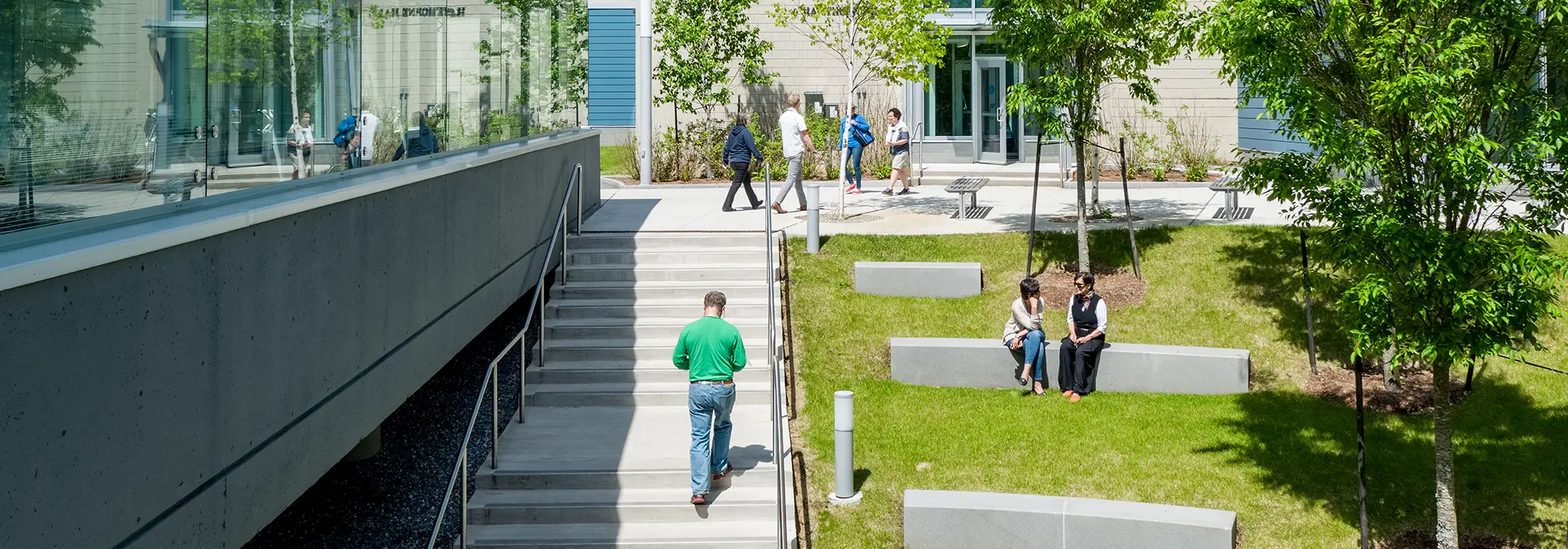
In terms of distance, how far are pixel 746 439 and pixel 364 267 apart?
432cm

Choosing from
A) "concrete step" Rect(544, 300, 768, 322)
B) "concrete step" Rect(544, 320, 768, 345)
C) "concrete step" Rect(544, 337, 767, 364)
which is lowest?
"concrete step" Rect(544, 337, 767, 364)

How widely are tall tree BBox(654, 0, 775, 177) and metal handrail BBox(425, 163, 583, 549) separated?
10.6 m

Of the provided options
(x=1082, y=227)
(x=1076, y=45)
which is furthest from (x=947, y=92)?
(x=1076, y=45)

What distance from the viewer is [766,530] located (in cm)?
1012

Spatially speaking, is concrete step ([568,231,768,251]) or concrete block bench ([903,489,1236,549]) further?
concrete step ([568,231,768,251])

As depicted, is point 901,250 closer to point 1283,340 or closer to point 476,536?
point 1283,340

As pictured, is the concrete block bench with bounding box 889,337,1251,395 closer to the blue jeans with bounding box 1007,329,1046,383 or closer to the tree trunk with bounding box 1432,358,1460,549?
the blue jeans with bounding box 1007,329,1046,383

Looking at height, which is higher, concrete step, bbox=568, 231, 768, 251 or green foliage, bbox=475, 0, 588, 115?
green foliage, bbox=475, 0, 588, 115

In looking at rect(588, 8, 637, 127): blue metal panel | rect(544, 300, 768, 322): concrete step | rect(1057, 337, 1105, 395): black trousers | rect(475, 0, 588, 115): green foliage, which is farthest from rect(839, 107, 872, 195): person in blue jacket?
rect(588, 8, 637, 127): blue metal panel

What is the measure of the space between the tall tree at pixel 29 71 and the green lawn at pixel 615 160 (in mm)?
18990

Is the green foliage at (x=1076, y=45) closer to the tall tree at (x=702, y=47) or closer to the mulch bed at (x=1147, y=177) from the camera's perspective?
the mulch bed at (x=1147, y=177)

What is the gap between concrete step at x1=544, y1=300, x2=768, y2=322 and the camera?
14391 millimetres

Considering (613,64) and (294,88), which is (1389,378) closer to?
(294,88)

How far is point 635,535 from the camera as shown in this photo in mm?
10078
